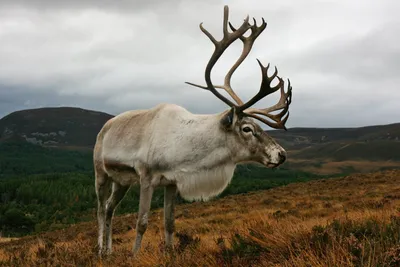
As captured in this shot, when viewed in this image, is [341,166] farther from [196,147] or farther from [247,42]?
[196,147]

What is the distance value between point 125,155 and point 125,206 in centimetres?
6928

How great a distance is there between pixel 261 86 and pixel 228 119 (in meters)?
0.76

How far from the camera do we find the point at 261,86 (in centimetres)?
622

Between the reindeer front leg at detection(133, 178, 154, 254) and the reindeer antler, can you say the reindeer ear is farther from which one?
the reindeer front leg at detection(133, 178, 154, 254)

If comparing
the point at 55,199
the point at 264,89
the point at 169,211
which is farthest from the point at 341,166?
the point at 169,211

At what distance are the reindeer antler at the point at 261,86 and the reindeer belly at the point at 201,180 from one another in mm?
1001

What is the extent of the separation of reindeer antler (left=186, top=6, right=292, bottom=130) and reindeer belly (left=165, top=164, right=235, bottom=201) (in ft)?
3.28

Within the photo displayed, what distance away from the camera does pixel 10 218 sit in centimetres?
6388

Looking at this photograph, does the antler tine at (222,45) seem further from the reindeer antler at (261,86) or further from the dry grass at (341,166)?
the dry grass at (341,166)

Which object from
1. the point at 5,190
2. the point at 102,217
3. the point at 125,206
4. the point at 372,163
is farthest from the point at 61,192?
the point at 372,163

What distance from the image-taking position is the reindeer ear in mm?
6189

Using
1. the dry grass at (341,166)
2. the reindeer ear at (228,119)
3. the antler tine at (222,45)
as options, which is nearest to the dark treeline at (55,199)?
the dry grass at (341,166)

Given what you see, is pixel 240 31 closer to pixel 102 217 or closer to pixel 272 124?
pixel 272 124

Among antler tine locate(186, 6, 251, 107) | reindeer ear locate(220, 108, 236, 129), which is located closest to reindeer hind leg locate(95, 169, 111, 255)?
antler tine locate(186, 6, 251, 107)
